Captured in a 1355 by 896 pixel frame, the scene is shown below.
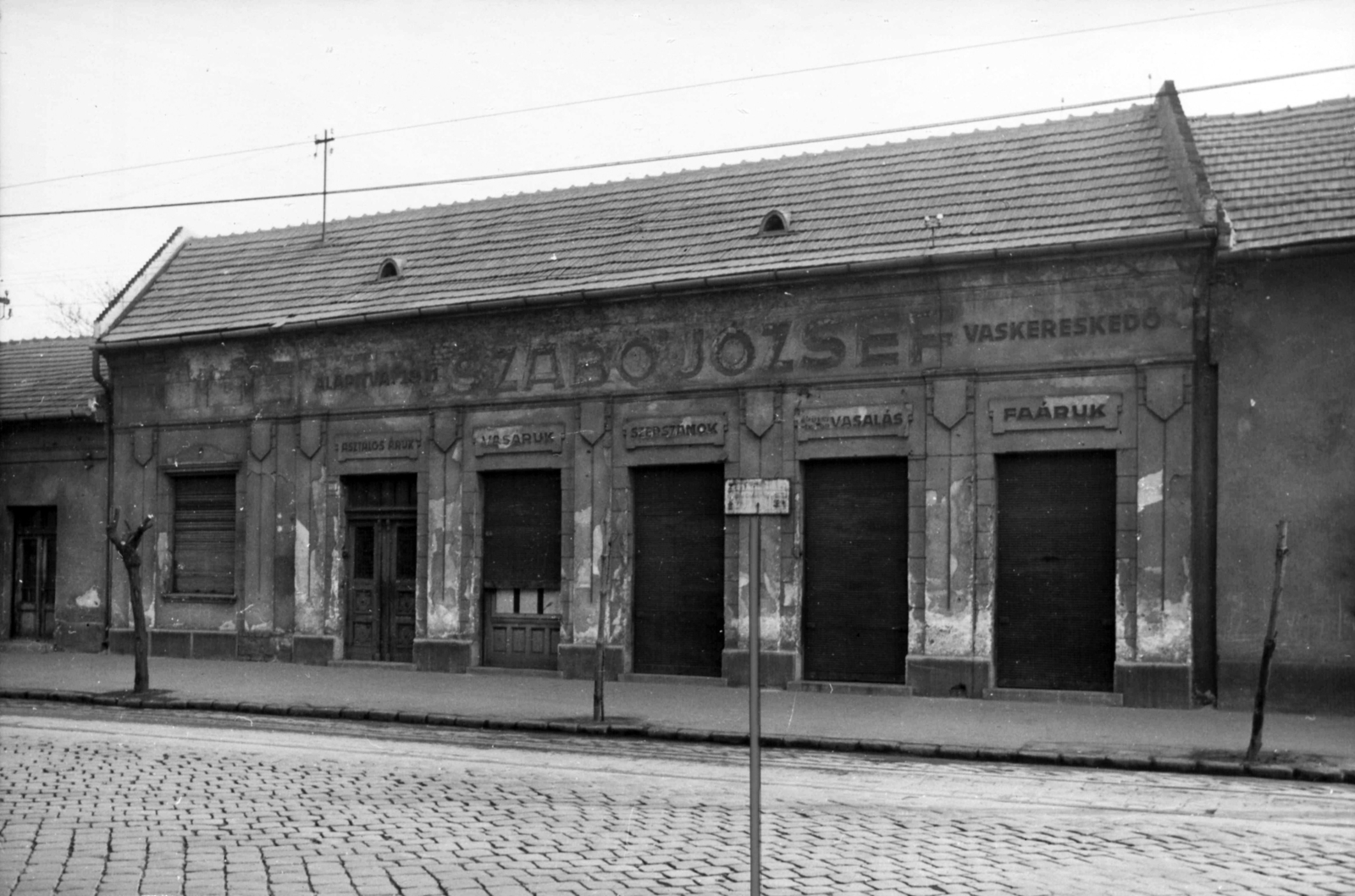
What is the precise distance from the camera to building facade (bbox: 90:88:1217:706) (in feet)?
63.6

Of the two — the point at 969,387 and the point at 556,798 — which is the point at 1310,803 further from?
the point at 969,387

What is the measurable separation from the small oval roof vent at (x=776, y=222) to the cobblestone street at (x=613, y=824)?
32.7 feet

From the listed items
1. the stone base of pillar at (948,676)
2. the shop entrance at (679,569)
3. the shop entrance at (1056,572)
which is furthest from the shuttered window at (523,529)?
the shop entrance at (1056,572)

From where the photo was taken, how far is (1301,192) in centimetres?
1903

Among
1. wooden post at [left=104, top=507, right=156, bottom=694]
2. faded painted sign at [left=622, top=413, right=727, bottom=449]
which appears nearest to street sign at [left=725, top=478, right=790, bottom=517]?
faded painted sign at [left=622, top=413, right=727, bottom=449]

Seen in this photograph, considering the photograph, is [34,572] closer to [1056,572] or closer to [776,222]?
[776,222]

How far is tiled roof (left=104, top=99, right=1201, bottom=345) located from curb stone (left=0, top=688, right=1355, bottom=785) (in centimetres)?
752

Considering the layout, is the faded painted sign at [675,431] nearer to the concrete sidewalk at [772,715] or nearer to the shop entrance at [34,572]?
the concrete sidewalk at [772,715]

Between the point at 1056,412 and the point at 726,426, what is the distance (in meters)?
4.87

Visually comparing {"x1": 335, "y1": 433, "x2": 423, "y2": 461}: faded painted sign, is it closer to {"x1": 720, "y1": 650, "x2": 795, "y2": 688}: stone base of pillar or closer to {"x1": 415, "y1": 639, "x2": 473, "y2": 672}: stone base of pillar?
{"x1": 415, "y1": 639, "x2": 473, "y2": 672}: stone base of pillar

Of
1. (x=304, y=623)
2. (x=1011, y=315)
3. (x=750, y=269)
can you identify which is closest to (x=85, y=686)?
(x=304, y=623)

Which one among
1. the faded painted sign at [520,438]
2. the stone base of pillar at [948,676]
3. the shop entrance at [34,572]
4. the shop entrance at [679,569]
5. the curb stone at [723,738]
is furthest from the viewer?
the shop entrance at [34,572]

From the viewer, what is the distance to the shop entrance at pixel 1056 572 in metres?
19.4

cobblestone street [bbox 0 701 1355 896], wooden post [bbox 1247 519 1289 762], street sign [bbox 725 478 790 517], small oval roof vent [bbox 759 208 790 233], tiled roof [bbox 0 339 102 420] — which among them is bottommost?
cobblestone street [bbox 0 701 1355 896]
